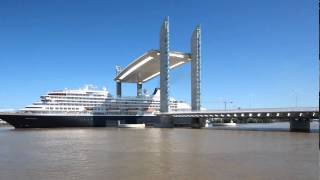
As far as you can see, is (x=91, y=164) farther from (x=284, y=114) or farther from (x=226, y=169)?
(x=284, y=114)

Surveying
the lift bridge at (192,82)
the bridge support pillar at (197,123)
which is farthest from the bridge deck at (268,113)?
the bridge support pillar at (197,123)

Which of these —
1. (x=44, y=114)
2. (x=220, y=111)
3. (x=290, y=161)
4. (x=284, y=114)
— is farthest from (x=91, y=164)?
(x=44, y=114)

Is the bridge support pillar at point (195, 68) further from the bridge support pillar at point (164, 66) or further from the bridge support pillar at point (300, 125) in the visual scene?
the bridge support pillar at point (300, 125)

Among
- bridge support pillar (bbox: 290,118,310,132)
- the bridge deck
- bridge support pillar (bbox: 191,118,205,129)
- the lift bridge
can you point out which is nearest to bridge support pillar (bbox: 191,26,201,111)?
the lift bridge

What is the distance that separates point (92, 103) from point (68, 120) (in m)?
8.55

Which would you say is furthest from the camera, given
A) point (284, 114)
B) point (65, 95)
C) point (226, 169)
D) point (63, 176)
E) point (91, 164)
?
point (65, 95)

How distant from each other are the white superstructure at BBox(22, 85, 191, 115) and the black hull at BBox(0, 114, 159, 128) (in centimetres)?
166

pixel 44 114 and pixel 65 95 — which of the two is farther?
pixel 65 95

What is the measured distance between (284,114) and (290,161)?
3826cm

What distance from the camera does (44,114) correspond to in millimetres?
85562

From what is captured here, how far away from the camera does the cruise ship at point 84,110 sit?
84000 mm

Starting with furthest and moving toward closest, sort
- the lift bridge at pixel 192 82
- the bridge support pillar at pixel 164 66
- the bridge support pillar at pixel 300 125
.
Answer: the bridge support pillar at pixel 164 66 → the lift bridge at pixel 192 82 → the bridge support pillar at pixel 300 125

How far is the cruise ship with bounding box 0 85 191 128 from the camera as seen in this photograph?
276 feet

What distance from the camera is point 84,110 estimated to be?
91.9m
